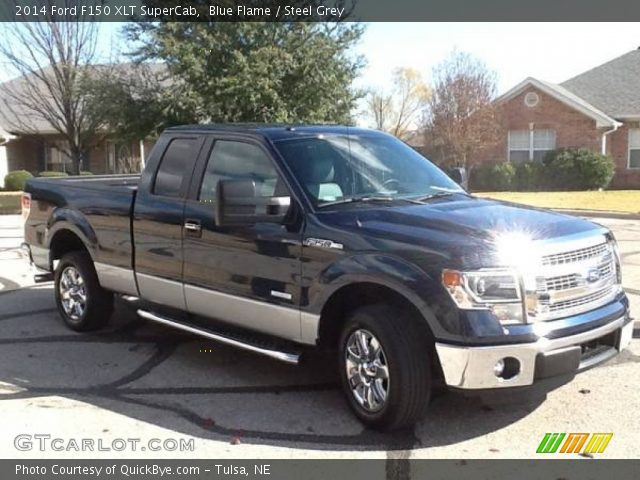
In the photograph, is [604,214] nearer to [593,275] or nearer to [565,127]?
[565,127]

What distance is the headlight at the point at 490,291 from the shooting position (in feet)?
12.6

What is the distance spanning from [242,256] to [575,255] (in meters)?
2.28

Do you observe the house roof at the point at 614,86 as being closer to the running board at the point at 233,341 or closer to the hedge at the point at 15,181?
the hedge at the point at 15,181

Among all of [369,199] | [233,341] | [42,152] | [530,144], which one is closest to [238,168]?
[369,199]

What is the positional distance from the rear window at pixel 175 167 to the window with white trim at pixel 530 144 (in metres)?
26.5

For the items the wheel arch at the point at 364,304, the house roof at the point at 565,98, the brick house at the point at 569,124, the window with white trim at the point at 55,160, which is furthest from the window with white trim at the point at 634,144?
the wheel arch at the point at 364,304

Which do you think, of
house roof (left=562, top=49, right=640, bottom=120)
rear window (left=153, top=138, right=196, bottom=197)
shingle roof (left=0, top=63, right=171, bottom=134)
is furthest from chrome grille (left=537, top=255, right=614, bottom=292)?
house roof (left=562, top=49, right=640, bottom=120)

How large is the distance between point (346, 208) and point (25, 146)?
108ft

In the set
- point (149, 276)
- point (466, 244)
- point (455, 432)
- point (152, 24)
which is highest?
point (152, 24)

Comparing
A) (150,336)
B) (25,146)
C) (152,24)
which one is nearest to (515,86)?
(152,24)

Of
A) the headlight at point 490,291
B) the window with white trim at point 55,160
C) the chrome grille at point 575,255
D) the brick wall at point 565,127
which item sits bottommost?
the headlight at point 490,291

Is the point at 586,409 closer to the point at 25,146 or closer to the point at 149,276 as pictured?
the point at 149,276

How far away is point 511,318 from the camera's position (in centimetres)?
385

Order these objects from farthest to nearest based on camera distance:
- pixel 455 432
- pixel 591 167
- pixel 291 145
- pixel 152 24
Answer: pixel 591 167 → pixel 152 24 → pixel 291 145 → pixel 455 432
